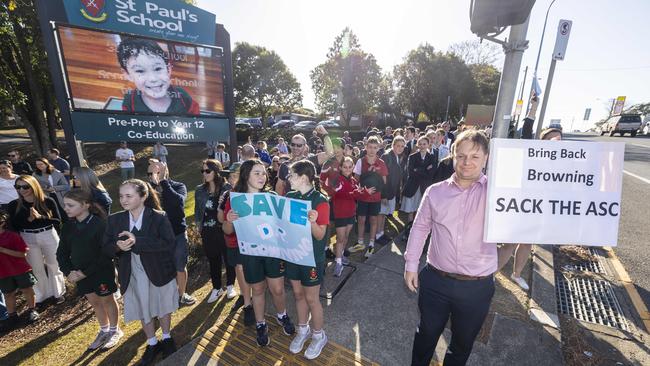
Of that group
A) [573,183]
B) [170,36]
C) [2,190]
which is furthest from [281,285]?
[2,190]

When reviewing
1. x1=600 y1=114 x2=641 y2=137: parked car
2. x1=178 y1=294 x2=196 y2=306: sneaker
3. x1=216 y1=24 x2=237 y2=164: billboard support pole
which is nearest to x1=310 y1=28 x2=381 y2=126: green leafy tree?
x1=600 y1=114 x2=641 y2=137: parked car

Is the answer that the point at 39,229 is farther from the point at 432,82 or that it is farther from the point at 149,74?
the point at 432,82

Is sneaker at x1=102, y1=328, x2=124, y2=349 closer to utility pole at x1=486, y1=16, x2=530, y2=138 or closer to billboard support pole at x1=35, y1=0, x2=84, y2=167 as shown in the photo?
billboard support pole at x1=35, y1=0, x2=84, y2=167

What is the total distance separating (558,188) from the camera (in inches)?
90.2

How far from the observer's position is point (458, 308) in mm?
2352

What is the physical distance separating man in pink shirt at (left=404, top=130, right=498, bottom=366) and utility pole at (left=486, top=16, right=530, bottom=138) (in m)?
1.56

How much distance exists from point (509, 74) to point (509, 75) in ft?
0.04

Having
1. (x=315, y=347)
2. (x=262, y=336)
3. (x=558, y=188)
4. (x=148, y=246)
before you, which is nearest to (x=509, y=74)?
(x=558, y=188)

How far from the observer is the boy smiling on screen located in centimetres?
512

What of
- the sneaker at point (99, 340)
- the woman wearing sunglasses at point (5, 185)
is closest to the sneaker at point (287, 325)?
the sneaker at point (99, 340)

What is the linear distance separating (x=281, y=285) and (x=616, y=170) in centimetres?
333

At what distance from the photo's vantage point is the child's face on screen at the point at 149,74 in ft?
17.1

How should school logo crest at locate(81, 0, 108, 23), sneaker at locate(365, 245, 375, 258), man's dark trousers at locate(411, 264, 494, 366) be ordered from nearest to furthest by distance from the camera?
1. man's dark trousers at locate(411, 264, 494, 366)
2. school logo crest at locate(81, 0, 108, 23)
3. sneaker at locate(365, 245, 375, 258)

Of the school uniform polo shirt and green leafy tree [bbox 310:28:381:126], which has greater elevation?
green leafy tree [bbox 310:28:381:126]
